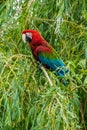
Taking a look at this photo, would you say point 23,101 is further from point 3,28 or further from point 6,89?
point 3,28

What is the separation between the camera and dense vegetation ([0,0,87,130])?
5.20 feet

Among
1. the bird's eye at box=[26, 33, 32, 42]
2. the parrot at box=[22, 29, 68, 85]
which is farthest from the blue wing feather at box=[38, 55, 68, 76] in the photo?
the bird's eye at box=[26, 33, 32, 42]

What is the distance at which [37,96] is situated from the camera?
171cm

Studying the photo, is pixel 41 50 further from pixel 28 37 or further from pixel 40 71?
pixel 40 71

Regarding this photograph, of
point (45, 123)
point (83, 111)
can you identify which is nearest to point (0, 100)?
point (45, 123)

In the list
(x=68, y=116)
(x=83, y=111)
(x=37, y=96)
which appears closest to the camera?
(x=68, y=116)

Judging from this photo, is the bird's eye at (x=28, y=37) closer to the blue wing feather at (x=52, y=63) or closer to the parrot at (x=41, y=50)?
the parrot at (x=41, y=50)

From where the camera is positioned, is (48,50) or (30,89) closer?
(30,89)

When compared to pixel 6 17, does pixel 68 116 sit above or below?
below

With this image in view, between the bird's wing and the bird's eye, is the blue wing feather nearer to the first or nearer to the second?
the bird's wing

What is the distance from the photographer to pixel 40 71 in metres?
1.89

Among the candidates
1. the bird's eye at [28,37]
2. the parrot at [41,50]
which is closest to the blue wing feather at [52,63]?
the parrot at [41,50]

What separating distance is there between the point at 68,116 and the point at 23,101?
0.25 meters

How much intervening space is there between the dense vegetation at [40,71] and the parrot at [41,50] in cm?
4
